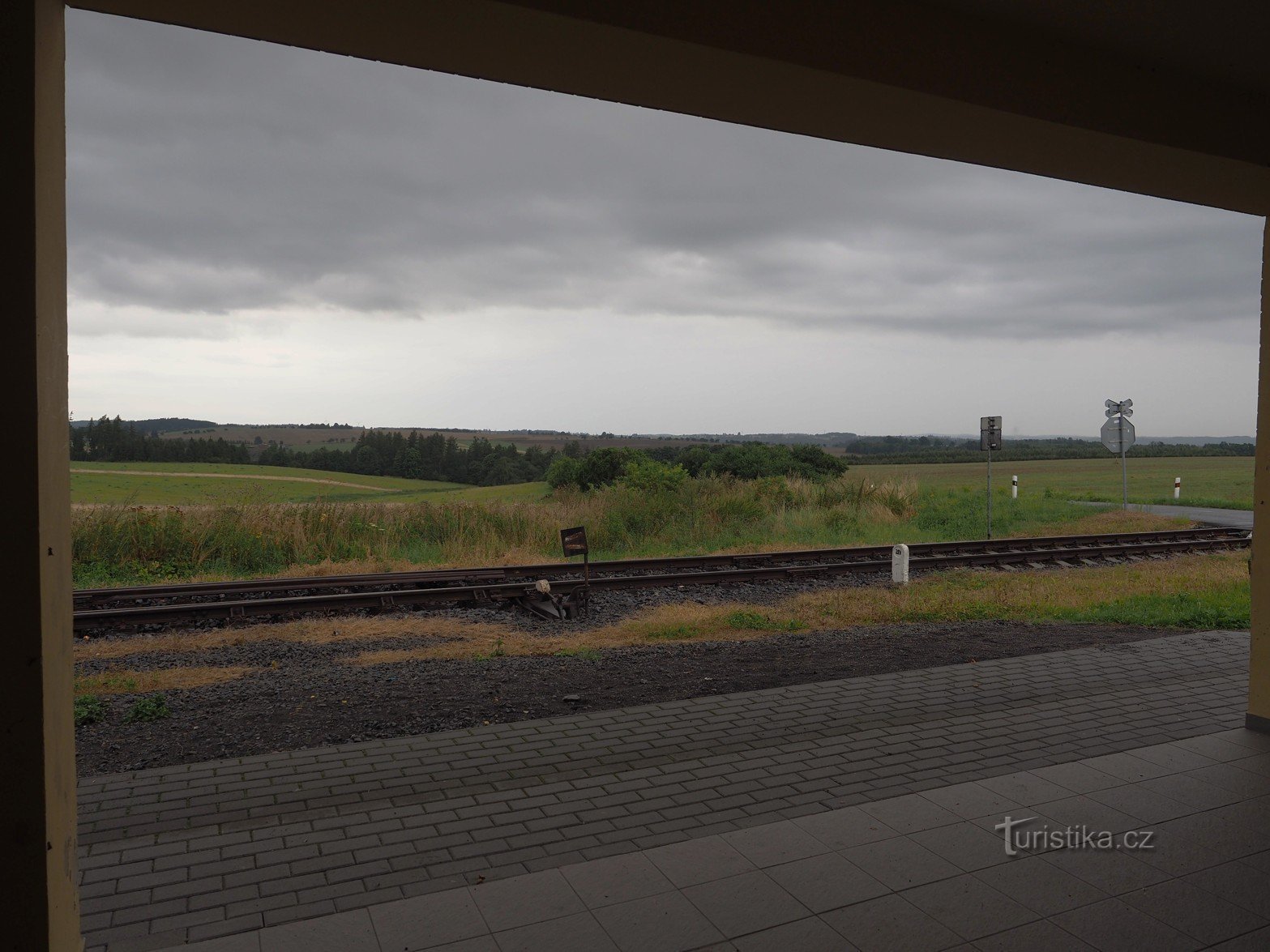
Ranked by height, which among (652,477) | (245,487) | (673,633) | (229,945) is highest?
(652,477)

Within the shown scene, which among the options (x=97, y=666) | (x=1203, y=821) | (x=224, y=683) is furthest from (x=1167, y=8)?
(x=97, y=666)

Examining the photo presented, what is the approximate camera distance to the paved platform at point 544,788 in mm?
3977

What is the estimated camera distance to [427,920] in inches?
142

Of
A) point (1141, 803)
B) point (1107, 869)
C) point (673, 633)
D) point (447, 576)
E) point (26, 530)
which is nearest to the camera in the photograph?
point (26, 530)

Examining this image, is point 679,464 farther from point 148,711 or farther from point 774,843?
point 774,843

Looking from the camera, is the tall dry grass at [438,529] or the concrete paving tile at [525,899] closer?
the concrete paving tile at [525,899]

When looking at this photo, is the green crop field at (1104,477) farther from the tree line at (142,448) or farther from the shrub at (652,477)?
the tree line at (142,448)

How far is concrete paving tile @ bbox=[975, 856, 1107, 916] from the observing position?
12.2 feet

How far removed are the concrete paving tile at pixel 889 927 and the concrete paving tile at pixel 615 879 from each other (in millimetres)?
768

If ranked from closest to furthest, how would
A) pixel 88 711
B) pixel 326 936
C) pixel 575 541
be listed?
pixel 326 936 → pixel 88 711 → pixel 575 541

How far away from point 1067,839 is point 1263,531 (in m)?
2.91

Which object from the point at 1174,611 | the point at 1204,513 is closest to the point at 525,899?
the point at 1174,611

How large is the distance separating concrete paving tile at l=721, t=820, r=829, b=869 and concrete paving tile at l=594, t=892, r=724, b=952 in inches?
21.5

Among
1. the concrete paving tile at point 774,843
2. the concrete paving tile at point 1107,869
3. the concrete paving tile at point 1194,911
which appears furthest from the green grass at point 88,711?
the concrete paving tile at point 1194,911
